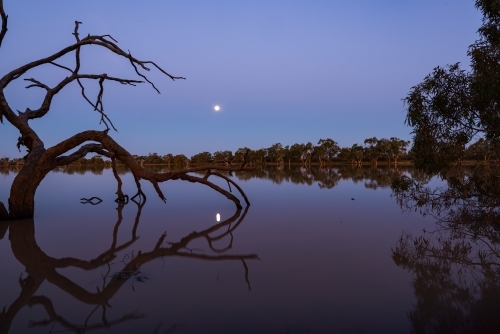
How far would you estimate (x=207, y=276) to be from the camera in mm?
4457

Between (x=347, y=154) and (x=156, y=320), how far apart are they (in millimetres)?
74911

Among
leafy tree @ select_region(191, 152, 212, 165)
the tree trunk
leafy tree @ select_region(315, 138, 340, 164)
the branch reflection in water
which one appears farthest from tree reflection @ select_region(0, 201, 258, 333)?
leafy tree @ select_region(191, 152, 212, 165)

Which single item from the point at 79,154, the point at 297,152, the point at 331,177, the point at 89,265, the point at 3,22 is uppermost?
the point at 3,22

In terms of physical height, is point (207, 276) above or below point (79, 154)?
below

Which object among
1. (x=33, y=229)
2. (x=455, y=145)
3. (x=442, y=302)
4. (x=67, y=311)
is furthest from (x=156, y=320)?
(x=455, y=145)

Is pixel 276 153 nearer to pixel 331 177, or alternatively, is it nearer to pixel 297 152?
pixel 297 152

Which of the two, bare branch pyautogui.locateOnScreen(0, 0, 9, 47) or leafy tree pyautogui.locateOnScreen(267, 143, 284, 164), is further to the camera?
leafy tree pyautogui.locateOnScreen(267, 143, 284, 164)

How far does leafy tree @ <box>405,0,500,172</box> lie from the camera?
711 cm

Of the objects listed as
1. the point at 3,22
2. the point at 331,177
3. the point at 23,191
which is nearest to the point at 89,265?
the point at 23,191

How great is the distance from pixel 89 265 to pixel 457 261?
501cm

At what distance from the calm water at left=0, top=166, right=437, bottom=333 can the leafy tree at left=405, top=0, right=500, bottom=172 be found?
1.68 meters

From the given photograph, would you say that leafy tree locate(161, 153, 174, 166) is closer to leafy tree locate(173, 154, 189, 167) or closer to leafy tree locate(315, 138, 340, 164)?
leafy tree locate(173, 154, 189, 167)

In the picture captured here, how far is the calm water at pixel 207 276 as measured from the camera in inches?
125

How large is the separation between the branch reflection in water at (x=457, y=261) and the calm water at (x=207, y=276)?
0.21 meters
